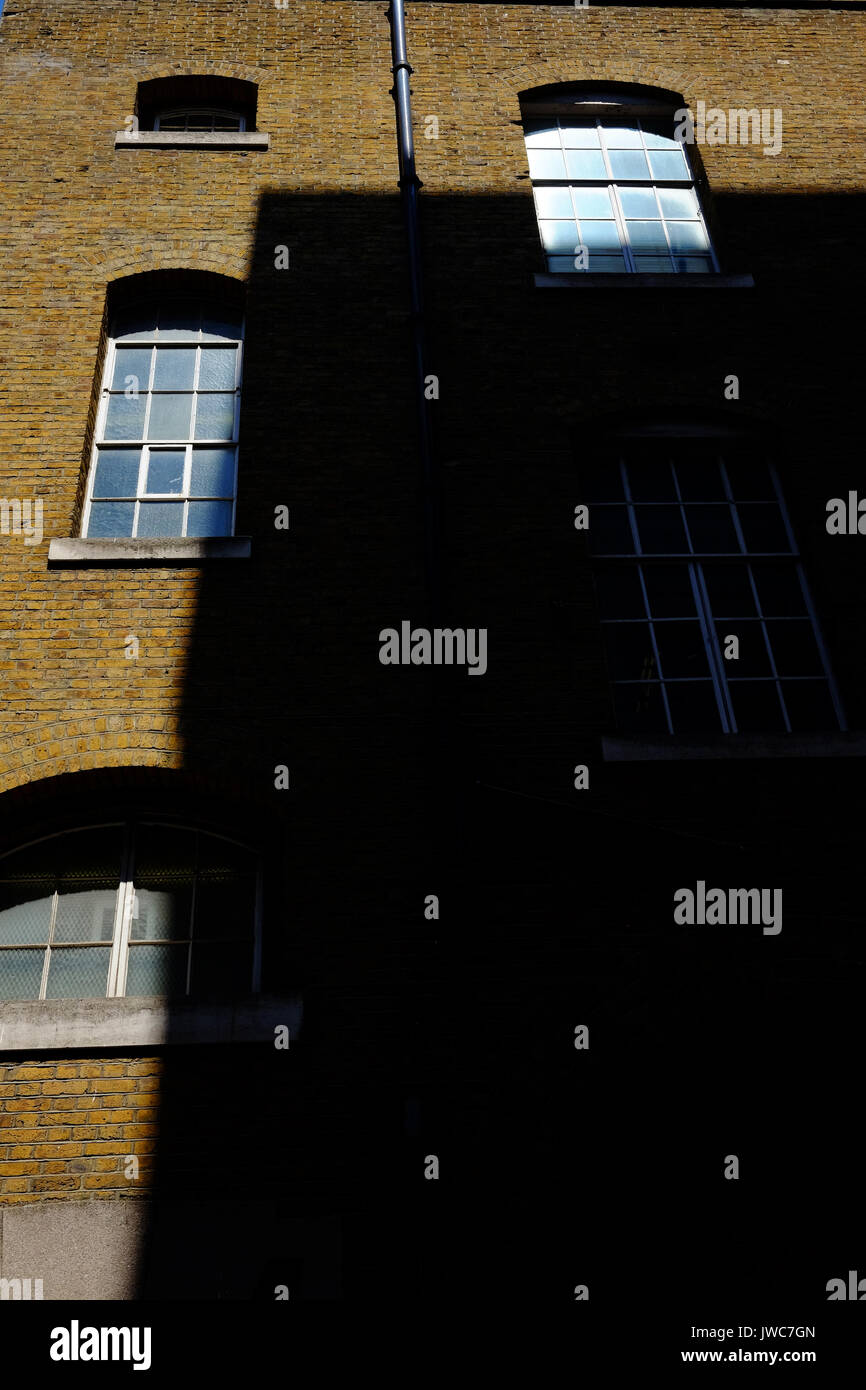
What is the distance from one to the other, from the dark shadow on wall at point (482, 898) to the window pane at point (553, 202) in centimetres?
232

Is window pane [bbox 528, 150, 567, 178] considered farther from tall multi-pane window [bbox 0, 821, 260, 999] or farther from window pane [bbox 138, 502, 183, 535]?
tall multi-pane window [bbox 0, 821, 260, 999]

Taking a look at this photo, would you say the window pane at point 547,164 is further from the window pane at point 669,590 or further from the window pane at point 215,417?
the window pane at point 669,590

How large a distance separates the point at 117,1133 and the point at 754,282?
7.95 meters

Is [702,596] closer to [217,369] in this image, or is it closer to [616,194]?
[217,369]

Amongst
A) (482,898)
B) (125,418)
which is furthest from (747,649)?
(125,418)

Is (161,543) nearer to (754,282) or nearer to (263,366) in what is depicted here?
(263,366)

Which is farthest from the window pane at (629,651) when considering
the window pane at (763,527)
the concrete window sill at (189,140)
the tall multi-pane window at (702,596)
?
the concrete window sill at (189,140)

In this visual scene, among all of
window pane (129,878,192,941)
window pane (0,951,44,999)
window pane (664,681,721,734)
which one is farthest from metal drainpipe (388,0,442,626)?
window pane (0,951,44,999)

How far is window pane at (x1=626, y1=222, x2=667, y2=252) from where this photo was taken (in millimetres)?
9227

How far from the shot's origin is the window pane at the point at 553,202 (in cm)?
941

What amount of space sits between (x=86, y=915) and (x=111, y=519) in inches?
115
